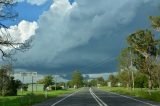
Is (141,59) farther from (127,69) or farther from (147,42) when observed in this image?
(127,69)

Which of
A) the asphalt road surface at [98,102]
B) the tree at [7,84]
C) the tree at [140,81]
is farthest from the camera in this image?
the tree at [140,81]

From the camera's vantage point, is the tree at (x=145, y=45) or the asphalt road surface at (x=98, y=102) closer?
the asphalt road surface at (x=98, y=102)

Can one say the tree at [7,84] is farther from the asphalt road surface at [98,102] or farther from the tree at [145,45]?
the asphalt road surface at [98,102]

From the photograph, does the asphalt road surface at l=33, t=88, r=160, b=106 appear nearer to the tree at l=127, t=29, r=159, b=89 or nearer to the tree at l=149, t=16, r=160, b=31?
the tree at l=149, t=16, r=160, b=31

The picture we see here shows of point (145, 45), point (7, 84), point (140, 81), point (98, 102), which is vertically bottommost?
point (98, 102)

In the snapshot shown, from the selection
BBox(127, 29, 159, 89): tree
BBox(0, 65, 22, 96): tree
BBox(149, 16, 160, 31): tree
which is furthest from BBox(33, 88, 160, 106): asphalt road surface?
BBox(127, 29, 159, 89): tree

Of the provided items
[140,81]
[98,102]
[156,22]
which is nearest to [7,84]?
[156,22]

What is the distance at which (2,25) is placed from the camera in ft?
100

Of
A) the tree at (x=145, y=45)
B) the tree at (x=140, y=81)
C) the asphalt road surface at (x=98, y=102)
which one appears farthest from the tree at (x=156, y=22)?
the tree at (x=140, y=81)

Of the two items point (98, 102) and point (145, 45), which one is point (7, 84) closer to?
point (145, 45)

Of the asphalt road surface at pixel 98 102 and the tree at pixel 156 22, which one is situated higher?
the tree at pixel 156 22

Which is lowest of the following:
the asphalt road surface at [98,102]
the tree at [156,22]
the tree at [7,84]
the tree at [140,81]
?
the asphalt road surface at [98,102]

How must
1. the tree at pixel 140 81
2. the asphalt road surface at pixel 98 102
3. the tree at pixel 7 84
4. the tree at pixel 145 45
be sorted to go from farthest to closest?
the tree at pixel 140 81
the tree at pixel 145 45
the tree at pixel 7 84
the asphalt road surface at pixel 98 102

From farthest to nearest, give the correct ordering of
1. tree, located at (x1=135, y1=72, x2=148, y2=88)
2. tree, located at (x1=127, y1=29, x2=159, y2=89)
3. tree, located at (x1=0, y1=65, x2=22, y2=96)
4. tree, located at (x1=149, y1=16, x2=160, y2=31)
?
1. tree, located at (x1=135, y1=72, x2=148, y2=88)
2. tree, located at (x1=127, y1=29, x2=159, y2=89)
3. tree, located at (x1=0, y1=65, x2=22, y2=96)
4. tree, located at (x1=149, y1=16, x2=160, y2=31)
